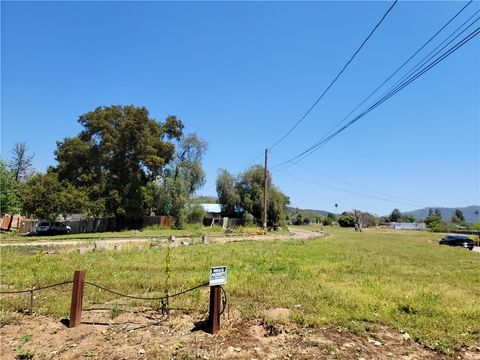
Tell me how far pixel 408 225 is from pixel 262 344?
125143 millimetres

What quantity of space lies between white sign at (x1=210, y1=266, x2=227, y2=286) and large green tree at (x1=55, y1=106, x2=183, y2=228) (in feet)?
127

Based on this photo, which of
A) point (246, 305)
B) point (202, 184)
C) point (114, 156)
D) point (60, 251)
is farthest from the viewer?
point (202, 184)

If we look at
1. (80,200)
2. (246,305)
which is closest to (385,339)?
(246,305)

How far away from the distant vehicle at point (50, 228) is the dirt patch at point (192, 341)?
35.4 meters

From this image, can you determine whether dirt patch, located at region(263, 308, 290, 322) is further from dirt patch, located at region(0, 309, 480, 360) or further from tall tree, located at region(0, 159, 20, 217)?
tall tree, located at region(0, 159, 20, 217)

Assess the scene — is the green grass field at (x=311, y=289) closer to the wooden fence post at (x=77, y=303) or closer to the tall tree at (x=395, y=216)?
the wooden fence post at (x=77, y=303)

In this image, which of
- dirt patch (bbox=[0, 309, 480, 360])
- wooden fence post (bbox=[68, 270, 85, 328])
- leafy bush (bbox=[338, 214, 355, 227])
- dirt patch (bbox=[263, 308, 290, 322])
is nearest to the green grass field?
dirt patch (bbox=[263, 308, 290, 322])

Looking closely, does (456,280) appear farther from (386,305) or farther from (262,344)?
(262,344)

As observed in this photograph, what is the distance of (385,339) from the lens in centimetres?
652

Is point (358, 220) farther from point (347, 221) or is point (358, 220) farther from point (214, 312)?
point (214, 312)

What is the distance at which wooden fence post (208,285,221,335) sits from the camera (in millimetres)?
6602

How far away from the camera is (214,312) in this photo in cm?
664

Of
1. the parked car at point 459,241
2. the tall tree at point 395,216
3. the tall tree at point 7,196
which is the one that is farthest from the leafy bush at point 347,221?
the tall tree at point 7,196

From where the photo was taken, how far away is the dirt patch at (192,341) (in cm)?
573
